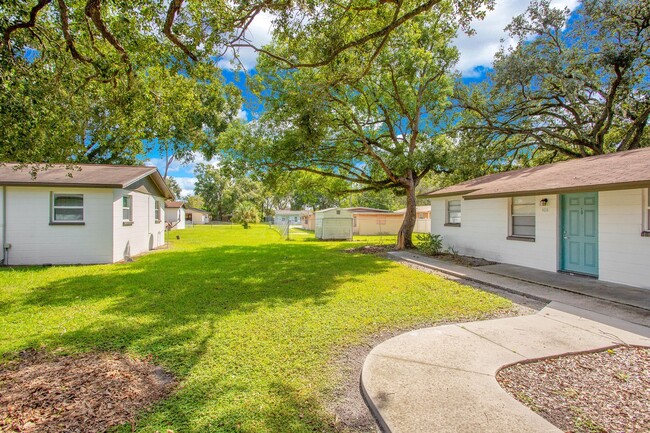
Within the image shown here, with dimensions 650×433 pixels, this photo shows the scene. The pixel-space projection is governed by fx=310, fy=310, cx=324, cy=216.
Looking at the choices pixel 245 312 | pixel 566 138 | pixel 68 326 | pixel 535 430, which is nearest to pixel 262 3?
pixel 245 312

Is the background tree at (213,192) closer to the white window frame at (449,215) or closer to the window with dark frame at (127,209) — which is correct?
the window with dark frame at (127,209)

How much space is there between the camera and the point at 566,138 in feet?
45.9

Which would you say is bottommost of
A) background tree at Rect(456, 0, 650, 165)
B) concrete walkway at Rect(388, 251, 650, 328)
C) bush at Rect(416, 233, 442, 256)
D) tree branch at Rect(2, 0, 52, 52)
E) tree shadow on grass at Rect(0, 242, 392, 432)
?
tree shadow on grass at Rect(0, 242, 392, 432)

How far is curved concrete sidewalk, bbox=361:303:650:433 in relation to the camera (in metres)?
2.41

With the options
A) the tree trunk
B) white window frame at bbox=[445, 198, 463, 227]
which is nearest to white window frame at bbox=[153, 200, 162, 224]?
the tree trunk

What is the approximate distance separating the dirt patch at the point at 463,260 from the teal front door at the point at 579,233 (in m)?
2.16

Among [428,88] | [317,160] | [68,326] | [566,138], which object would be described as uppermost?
[428,88]

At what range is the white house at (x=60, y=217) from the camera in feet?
33.9

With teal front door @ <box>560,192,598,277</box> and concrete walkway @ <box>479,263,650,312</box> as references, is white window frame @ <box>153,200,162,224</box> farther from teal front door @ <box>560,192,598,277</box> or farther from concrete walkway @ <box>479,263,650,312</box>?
teal front door @ <box>560,192,598,277</box>

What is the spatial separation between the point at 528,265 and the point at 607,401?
Answer: 23.7 feet

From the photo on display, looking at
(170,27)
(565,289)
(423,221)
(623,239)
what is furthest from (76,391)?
(423,221)

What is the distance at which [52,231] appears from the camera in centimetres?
1056

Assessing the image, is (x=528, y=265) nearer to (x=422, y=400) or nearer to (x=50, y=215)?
(x=422, y=400)

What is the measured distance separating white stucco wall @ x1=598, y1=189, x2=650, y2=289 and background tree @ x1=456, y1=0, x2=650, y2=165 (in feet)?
27.6
